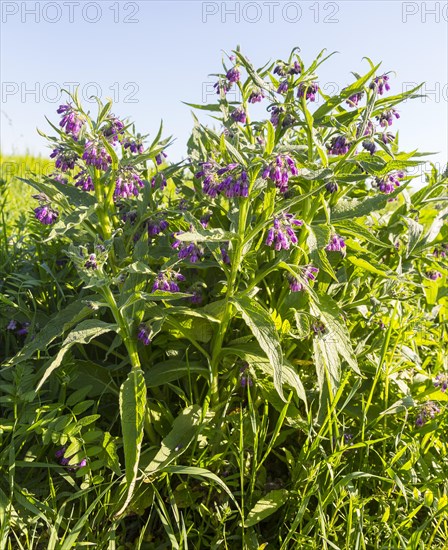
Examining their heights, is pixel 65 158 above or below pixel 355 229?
above

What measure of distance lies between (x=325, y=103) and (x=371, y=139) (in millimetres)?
273

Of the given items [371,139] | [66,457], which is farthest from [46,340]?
[371,139]

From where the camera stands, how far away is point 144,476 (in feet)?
7.66

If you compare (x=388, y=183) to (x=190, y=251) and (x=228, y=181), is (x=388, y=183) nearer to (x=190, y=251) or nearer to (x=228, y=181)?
(x=228, y=181)

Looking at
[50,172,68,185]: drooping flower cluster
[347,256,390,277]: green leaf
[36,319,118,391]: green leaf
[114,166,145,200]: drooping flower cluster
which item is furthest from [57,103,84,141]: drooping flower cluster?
[347,256,390,277]: green leaf

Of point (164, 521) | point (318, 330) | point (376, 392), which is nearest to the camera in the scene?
point (164, 521)

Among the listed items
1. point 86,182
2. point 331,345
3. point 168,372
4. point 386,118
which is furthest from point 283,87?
point 168,372

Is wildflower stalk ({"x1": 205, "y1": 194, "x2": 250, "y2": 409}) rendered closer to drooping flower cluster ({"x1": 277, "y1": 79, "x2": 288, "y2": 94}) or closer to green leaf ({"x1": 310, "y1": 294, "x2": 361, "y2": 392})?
green leaf ({"x1": 310, "y1": 294, "x2": 361, "y2": 392})

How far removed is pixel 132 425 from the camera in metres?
2.20

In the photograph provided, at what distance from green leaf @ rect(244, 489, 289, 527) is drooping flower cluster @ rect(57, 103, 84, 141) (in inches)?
62.2

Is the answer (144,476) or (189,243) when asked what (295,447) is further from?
(189,243)

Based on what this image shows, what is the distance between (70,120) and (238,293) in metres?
0.95

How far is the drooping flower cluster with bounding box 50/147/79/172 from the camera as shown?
2.59m

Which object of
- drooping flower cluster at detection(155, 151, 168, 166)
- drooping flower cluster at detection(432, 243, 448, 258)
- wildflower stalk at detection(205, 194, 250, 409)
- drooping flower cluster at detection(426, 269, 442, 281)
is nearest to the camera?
wildflower stalk at detection(205, 194, 250, 409)
